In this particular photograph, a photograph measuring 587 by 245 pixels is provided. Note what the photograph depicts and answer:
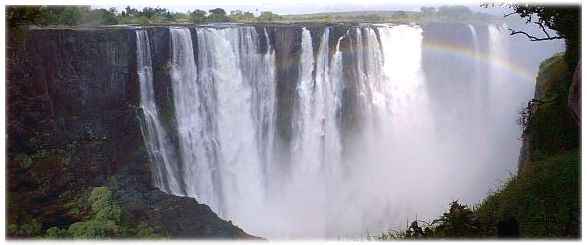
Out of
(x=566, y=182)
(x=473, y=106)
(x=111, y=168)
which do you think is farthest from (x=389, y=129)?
(x=566, y=182)

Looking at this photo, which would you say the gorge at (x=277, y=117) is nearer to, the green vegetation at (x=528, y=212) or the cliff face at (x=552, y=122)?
the cliff face at (x=552, y=122)

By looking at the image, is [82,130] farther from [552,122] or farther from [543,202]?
[543,202]

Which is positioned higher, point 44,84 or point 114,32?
point 114,32

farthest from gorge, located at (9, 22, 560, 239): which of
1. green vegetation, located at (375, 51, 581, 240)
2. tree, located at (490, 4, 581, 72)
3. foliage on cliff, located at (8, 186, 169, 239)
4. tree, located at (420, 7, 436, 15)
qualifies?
tree, located at (420, 7, 436, 15)

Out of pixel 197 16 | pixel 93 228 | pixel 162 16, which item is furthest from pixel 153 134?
pixel 197 16

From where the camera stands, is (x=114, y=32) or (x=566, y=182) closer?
(x=566, y=182)

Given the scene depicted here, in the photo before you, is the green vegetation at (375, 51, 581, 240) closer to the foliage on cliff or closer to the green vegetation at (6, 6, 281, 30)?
the foliage on cliff

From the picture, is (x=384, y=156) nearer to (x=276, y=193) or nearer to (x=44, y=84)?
(x=276, y=193)
